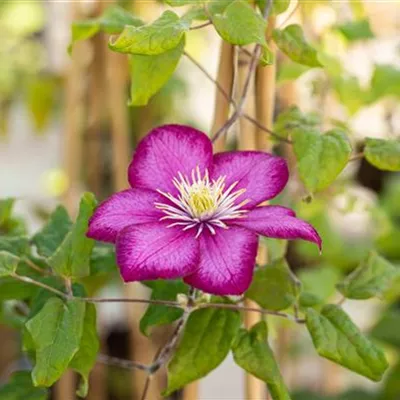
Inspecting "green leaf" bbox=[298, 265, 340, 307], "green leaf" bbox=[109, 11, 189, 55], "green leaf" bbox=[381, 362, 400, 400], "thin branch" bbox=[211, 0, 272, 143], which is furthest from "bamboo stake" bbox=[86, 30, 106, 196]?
"green leaf" bbox=[109, 11, 189, 55]

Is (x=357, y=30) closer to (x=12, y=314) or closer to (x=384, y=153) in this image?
(x=384, y=153)

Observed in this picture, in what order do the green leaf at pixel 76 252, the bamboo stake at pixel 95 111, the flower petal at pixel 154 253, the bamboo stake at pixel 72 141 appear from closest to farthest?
the flower petal at pixel 154 253 < the green leaf at pixel 76 252 < the bamboo stake at pixel 72 141 < the bamboo stake at pixel 95 111

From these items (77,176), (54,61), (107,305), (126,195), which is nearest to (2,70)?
(54,61)

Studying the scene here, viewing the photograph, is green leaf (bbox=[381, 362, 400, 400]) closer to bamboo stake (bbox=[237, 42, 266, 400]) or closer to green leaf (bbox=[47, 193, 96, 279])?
bamboo stake (bbox=[237, 42, 266, 400])

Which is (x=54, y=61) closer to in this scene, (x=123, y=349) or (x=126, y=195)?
(x=123, y=349)

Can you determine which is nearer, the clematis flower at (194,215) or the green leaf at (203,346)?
the clematis flower at (194,215)

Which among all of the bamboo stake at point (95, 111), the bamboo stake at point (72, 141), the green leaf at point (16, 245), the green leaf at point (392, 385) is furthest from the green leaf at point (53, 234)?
the green leaf at point (392, 385)

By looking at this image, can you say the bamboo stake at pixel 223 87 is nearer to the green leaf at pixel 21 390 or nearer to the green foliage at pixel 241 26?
the green foliage at pixel 241 26
